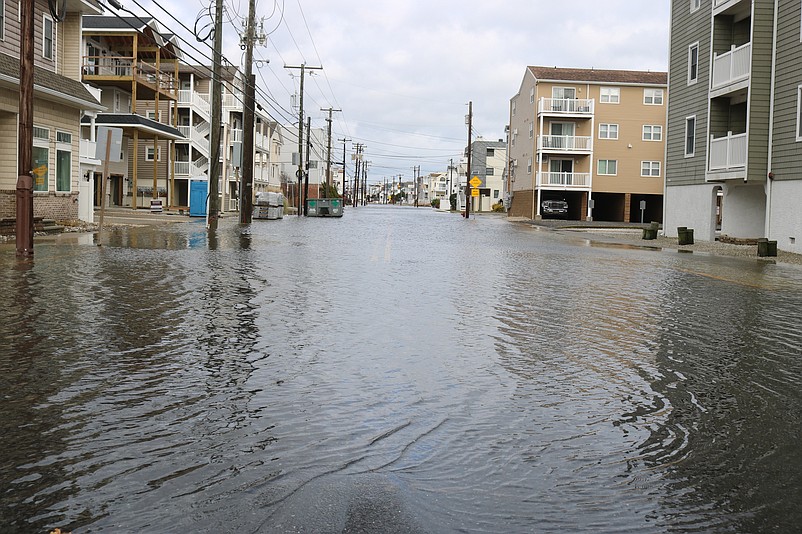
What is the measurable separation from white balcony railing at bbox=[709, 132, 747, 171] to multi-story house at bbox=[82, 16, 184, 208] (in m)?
27.8

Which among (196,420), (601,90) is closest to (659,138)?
(601,90)

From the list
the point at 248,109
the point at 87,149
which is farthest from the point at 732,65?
the point at 87,149

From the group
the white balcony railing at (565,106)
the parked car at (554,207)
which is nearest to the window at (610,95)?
the white balcony railing at (565,106)

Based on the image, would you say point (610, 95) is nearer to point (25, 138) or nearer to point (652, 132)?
point (652, 132)

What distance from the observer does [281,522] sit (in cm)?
418

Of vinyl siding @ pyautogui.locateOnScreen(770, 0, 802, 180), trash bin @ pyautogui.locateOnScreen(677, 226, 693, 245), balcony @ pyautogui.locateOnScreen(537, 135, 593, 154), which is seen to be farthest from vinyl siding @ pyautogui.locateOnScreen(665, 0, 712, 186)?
balcony @ pyautogui.locateOnScreen(537, 135, 593, 154)

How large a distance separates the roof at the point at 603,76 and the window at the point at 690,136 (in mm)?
35844

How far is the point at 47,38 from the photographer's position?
3117cm

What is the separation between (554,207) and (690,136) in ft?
113

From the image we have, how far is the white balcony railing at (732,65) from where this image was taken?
30922 millimetres

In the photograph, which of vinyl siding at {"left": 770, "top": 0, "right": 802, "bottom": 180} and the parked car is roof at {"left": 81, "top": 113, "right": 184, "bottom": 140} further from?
vinyl siding at {"left": 770, "top": 0, "right": 802, "bottom": 180}

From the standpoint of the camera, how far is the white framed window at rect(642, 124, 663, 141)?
238 feet

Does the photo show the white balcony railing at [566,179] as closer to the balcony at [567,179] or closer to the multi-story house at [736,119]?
the balcony at [567,179]

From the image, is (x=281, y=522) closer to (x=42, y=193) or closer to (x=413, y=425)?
(x=413, y=425)
